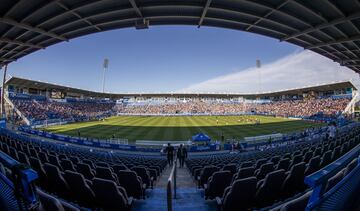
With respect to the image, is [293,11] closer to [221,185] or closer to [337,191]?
[221,185]

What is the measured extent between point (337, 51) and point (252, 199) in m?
17.9

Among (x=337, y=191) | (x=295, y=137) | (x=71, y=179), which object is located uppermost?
(x=337, y=191)

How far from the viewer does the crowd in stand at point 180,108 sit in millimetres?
53125

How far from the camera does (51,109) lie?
2248 inches

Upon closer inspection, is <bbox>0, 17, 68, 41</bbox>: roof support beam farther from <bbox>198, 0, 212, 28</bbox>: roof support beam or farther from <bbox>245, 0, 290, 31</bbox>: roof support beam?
<bbox>245, 0, 290, 31</bbox>: roof support beam

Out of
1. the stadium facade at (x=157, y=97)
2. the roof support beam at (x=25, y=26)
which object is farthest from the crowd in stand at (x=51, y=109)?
the roof support beam at (x=25, y=26)

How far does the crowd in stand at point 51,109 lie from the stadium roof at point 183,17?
1718 inches

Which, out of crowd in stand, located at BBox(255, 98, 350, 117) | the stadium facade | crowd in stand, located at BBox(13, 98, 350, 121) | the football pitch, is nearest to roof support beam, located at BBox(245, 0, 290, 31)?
the football pitch

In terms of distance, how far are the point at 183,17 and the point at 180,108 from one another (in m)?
76.9

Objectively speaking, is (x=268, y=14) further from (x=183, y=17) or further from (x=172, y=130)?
A: (x=172, y=130)

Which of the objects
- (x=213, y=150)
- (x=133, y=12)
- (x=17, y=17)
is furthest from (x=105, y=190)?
(x=213, y=150)

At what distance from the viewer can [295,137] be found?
2422 cm

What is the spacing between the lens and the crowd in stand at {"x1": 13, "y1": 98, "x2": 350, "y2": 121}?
2092 inches

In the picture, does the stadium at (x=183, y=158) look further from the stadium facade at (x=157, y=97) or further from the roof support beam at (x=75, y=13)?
the stadium facade at (x=157, y=97)
